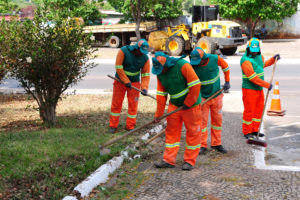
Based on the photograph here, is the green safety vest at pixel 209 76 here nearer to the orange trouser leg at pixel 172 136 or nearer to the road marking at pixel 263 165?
the orange trouser leg at pixel 172 136

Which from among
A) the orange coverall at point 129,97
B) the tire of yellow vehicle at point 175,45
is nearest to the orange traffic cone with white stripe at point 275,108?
the orange coverall at point 129,97

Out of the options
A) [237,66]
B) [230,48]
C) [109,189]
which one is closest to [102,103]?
[109,189]

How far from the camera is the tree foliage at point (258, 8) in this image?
98.0 ft

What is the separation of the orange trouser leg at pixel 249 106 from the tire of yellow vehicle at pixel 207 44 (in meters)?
12.9

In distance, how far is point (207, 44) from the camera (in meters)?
20.4

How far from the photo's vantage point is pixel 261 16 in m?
30.3

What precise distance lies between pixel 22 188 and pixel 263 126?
16.7 feet

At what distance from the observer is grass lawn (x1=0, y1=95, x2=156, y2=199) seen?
4953 millimetres

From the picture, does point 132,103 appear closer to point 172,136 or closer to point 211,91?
point 211,91

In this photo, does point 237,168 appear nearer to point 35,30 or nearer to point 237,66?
point 35,30

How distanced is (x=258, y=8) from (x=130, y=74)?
2473 centimetres

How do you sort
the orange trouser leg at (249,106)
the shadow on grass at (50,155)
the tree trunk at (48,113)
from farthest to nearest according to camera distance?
the tree trunk at (48,113) → the orange trouser leg at (249,106) → the shadow on grass at (50,155)

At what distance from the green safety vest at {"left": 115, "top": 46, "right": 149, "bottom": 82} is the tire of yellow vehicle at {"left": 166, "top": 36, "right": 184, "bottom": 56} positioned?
14638mm

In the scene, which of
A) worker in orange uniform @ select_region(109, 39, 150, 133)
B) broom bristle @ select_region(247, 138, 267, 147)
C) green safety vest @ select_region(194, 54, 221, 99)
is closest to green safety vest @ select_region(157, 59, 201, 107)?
green safety vest @ select_region(194, 54, 221, 99)
